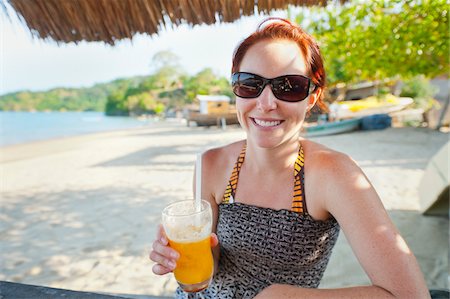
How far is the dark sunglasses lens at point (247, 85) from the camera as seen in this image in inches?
48.4

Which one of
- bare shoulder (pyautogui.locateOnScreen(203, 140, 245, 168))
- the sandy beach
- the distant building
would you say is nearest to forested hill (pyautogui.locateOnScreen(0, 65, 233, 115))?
the distant building

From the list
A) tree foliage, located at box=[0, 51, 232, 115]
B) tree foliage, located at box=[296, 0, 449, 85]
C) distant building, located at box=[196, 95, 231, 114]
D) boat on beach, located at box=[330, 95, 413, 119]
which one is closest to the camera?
tree foliage, located at box=[296, 0, 449, 85]

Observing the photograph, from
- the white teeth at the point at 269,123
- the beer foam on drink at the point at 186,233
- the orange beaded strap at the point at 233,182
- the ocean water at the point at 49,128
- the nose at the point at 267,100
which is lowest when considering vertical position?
the ocean water at the point at 49,128

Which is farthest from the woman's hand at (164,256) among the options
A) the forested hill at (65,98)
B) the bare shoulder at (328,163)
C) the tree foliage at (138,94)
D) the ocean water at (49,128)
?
the forested hill at (65,98)

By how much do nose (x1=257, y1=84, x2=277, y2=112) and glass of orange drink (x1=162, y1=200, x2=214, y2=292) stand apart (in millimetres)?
448

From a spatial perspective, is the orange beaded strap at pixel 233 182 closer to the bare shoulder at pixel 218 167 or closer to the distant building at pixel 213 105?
the bare shoulder at pixel 218 167

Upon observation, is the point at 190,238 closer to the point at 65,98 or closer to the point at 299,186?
the point at 299,186

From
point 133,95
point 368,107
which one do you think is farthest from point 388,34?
point 133,95

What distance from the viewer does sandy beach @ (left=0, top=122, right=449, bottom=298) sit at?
3189 millimetres

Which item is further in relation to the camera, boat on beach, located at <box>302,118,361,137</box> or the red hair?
boat on beach, located at <box>302,118,361,137</box>

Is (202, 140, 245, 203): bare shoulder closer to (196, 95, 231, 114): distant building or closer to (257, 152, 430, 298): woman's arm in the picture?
(257, 152, 430, 298): woman's arm

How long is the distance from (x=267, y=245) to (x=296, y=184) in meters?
0.27

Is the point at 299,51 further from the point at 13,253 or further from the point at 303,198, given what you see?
the point at 13,253

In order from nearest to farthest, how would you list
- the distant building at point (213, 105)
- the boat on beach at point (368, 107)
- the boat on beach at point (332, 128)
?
the boat on beach at point (332, 128)
the boat on beach at point (368, 107)
the distant building at point (213, 105)
